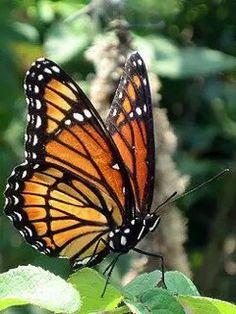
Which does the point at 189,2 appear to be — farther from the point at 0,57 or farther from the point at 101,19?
the point at 0,57

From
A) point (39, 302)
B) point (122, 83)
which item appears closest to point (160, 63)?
point (122, 83)

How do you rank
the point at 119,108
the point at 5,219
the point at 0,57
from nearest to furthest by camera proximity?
the point at 119,108
the point at 0,57
the point at 5,219

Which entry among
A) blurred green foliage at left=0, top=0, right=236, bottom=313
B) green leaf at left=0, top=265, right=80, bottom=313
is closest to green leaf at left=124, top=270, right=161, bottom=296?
green leaf at left=0, top=265, right=80, bottom=313

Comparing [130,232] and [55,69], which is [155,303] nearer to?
[55,69]

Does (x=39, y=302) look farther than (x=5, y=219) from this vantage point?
No

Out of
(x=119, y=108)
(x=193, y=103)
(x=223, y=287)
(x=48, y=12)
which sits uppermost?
(x=48, y=12)

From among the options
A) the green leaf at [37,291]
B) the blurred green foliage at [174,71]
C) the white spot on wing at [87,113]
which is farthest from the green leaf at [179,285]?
the blurred green foliage at [174,71]
